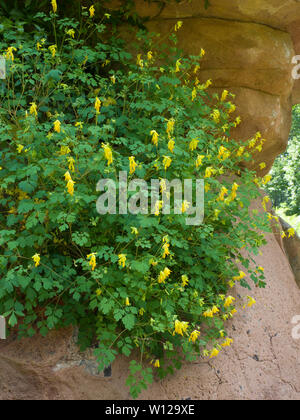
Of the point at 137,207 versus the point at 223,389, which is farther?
the point at 223,389

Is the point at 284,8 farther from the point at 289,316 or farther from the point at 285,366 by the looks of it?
the point at 285,366

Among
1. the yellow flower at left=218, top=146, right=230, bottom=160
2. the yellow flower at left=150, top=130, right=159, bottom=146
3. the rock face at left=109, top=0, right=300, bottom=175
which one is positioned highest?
the rock face at left=109, top=0, right=300, bottom=175

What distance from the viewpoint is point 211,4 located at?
4.29m

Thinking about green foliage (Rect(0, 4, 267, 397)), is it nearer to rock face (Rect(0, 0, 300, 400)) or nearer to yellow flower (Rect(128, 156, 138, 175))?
yellow flower (Rect(128, 156, 138, 175))

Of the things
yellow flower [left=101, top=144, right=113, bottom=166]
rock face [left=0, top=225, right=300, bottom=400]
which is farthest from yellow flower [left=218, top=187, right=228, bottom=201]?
rock face [left=0, top=225, right=300, bottom=400]

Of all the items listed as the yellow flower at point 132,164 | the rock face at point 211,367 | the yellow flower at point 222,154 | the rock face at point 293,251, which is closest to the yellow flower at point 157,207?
the yellow flower at point 132,164

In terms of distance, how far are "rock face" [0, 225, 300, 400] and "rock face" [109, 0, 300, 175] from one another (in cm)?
188

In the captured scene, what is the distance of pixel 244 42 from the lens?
4.43 m

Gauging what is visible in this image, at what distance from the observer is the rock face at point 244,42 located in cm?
432

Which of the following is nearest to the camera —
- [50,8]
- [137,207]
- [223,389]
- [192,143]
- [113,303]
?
[113,303]

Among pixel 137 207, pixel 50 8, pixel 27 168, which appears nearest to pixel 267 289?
pixel 137 207

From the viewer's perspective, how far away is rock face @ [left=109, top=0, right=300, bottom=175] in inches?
170

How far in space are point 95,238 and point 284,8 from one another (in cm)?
339

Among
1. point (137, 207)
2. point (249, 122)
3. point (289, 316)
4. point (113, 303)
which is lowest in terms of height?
point (289, 316)
